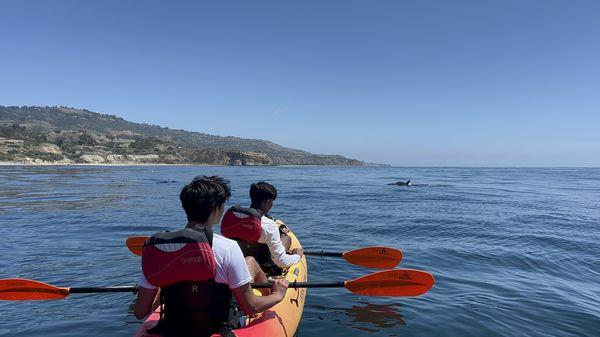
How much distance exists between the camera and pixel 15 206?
2158 cm

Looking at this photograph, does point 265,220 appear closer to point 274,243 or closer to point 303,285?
point 274,243

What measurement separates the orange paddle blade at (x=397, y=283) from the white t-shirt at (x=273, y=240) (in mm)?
1357

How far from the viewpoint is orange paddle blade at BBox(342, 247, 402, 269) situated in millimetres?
9445

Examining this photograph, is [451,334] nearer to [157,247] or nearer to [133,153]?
[157,247]

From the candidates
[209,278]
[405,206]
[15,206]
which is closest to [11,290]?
[209,278]

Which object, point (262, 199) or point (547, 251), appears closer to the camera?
point (262, 199)

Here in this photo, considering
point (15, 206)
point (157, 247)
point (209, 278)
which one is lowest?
point (15, 206)

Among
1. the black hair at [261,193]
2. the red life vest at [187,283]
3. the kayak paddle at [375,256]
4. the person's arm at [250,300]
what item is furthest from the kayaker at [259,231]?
the kayak paddle at [375,256]

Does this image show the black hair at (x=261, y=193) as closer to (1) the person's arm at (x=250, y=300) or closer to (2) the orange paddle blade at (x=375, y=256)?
(1) the person's arm at (x=250, y=300)

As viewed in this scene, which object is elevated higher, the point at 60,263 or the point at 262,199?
the point at 262,199

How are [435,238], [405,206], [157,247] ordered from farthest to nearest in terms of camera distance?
[405,206], [435,238], [157,247]

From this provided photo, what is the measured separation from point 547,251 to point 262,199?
1069 cm

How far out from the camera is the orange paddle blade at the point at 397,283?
21.8 ft

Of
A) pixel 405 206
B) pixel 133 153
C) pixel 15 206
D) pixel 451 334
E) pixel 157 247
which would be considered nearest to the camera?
pixel 157 247
